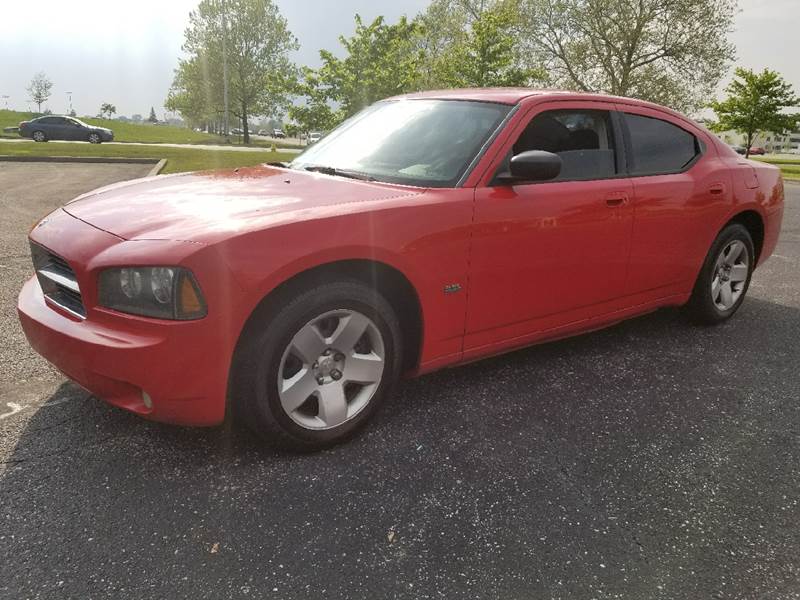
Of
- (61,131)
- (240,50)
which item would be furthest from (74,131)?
(240,50)

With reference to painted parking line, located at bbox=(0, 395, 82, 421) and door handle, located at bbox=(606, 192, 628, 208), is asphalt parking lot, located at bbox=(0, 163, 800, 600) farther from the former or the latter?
door handle, located at bbox=(606, 192, 628, 208)

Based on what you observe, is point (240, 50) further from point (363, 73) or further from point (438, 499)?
point (438, 499)

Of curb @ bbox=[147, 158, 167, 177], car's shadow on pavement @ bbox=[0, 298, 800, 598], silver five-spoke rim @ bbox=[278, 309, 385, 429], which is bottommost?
car's shadow on pavement @ bbox=[0, 298, 800, 598]

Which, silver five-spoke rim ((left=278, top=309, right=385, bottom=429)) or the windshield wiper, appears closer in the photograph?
silver five-spoke rim ((left=278, top=309, right=385, bottom=429))

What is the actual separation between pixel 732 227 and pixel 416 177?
262 cm

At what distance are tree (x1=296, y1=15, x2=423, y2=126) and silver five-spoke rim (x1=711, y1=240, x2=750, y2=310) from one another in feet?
50.8

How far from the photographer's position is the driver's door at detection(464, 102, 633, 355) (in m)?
2.92

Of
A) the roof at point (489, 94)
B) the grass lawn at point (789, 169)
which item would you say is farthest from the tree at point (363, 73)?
the roof at point (489, 94)

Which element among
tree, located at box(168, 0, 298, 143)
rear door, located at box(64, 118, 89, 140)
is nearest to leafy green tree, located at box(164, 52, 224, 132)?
tree, located at box(168, 0, 298, 143)

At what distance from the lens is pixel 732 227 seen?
4.33 m

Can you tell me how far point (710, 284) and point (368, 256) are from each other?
2862mm

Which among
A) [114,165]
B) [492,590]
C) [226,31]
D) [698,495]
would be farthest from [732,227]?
[226,31]

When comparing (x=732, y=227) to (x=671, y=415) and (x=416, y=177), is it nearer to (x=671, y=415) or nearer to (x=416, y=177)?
(x=671, y=415)

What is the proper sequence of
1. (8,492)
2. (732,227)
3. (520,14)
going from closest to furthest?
(8,492) < (732,227) < (520,14)
